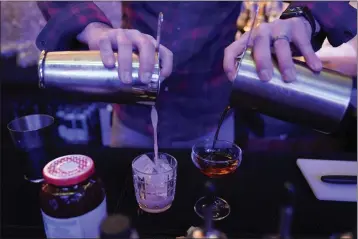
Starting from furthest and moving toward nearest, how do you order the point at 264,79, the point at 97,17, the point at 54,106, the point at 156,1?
the point at 54,106, the point at 156,1, the point at 97,17, the point at 264,79

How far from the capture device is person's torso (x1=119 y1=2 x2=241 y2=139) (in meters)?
1.21

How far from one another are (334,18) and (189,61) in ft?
1.47

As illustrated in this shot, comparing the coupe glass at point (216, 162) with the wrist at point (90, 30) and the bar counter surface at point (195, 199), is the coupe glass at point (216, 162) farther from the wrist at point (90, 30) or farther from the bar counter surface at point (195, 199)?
the wrist at point (90, 30)

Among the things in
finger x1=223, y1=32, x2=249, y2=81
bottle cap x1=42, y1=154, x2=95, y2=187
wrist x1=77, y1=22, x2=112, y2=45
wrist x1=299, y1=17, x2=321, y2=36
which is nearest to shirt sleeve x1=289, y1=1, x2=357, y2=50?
wrist x1=299, y1=17, x2=321, y2=36

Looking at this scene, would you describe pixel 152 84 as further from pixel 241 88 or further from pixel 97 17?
pixel 97 17

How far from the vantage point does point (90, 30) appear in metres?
0.95

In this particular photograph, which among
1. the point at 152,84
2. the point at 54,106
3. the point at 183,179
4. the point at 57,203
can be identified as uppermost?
the point at 152,84

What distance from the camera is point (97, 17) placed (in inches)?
38.7

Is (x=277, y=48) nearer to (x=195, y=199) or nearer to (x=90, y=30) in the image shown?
(x=195, y=199)

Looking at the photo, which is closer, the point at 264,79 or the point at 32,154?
the point at 264,79

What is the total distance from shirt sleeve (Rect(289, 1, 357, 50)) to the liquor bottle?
0.70m

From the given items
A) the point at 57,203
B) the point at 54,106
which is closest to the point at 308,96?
the point at 57,203

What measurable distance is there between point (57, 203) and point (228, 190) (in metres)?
0.40

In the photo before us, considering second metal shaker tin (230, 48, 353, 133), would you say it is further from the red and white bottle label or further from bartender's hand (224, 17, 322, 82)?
the red and white bottle label
